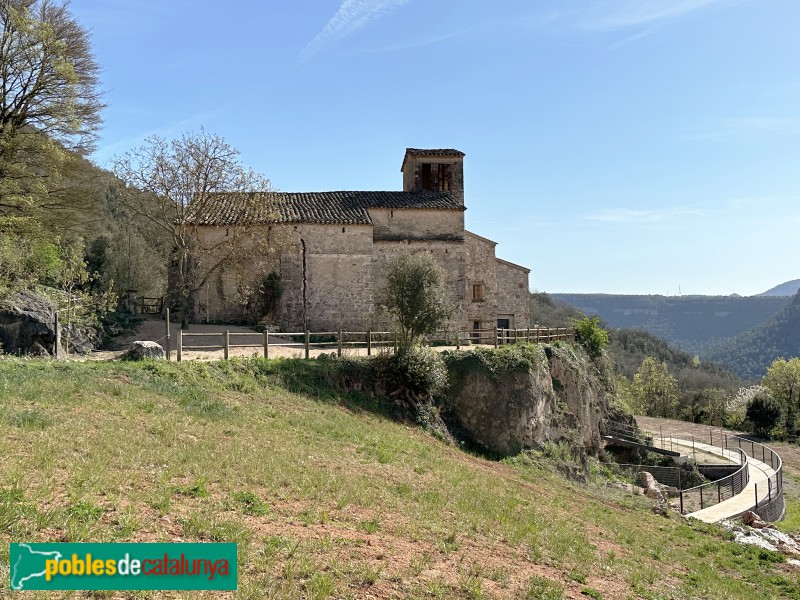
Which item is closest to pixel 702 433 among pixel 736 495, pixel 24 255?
pixel 736 495

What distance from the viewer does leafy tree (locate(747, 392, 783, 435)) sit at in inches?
1881

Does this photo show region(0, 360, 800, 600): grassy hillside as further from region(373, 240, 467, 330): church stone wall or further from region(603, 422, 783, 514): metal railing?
region(373, 240, 467, 330): church stone wall

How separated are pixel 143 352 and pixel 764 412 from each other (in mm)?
50477

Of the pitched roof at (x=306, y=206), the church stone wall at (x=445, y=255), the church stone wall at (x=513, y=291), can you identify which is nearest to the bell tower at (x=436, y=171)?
the pitched roof at (x=306, y=206)

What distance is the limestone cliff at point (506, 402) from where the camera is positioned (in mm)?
21578

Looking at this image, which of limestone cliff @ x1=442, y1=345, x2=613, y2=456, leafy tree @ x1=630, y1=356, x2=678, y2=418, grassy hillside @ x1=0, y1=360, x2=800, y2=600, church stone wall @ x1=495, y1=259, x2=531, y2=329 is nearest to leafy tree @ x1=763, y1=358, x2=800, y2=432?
leafy tree @ x1=630, y1=356, x2=678, y2=418

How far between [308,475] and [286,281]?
2062 cm

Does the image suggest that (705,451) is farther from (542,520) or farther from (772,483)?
(542,520)

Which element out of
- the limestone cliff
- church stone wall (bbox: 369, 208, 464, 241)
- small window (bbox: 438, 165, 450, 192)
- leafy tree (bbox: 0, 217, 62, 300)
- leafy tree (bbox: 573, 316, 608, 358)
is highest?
small window (bbox: 438, 165, 450, 192)

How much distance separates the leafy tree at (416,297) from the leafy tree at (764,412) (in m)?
41.1

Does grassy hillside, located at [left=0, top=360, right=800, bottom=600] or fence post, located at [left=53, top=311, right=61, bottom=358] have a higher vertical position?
fence post, located at [left=53, top=311, right=61, bottom=358]

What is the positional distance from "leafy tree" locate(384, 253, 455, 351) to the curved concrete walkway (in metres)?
11.3

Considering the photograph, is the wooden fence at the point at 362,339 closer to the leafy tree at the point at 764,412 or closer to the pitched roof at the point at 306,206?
the pitched roof at the point at 306,206

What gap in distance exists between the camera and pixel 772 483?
25500 mm
